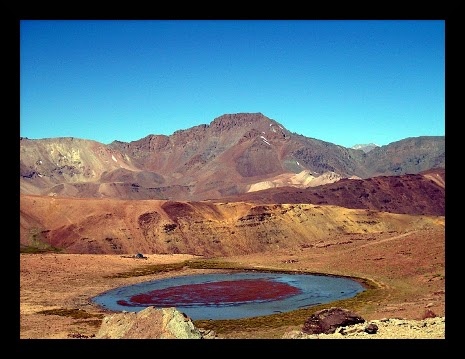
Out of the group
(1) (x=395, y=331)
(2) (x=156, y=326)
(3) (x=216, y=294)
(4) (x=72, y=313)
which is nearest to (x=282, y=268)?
(3) (x=216, y=294)

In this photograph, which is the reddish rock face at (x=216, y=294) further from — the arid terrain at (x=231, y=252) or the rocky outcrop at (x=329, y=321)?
the rocky outcrop at (x=329, y=321)

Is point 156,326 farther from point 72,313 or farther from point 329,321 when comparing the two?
point 72,313

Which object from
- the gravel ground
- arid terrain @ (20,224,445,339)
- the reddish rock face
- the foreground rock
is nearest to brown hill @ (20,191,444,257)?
arid terrain @ (20,224,445,339)

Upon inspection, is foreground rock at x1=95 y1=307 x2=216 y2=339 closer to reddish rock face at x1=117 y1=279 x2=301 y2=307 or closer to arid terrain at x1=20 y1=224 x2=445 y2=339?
arid terrain at x1=20 y1=224 x2=445 y2=339

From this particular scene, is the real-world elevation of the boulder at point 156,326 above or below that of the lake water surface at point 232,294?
above

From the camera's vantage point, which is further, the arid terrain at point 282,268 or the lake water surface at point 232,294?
the lake water surface at point 232,294

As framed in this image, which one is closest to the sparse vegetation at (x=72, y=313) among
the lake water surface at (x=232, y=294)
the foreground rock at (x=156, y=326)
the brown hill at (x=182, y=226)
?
the lake water surface at (x=232, y=294)
